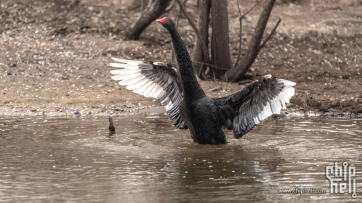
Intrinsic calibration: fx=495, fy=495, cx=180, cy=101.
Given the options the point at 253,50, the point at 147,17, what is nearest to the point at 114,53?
the point at 147,17

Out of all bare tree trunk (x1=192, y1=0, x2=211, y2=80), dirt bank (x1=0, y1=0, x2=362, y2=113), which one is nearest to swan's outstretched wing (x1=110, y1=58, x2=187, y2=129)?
dirt bank (x1=0, y1=0, x2=362, y2=113)

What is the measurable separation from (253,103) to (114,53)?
8.88 m

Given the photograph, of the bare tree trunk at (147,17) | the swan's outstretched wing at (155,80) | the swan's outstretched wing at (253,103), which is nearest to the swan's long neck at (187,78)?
the swan's outstretched wing at (253,103)

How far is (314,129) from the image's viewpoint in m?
9.32

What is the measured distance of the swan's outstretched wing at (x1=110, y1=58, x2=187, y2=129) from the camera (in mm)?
8305

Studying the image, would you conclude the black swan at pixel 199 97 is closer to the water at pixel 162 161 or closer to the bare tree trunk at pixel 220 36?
the water at pixel 162 161

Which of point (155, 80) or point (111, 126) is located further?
point (111, 126)

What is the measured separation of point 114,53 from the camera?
1592 centimetres

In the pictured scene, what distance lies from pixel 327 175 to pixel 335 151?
1.55 m

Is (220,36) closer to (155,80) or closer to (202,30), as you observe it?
(202,30)

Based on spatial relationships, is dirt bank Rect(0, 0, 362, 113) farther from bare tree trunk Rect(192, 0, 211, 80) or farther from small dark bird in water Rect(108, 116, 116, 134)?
small dark bird in water Rect(108, 116, 116, 134)

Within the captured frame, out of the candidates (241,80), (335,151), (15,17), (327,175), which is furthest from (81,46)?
(327,175)

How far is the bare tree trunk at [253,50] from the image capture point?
12320 mm

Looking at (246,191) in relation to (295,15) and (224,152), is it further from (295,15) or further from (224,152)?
(295,15)
